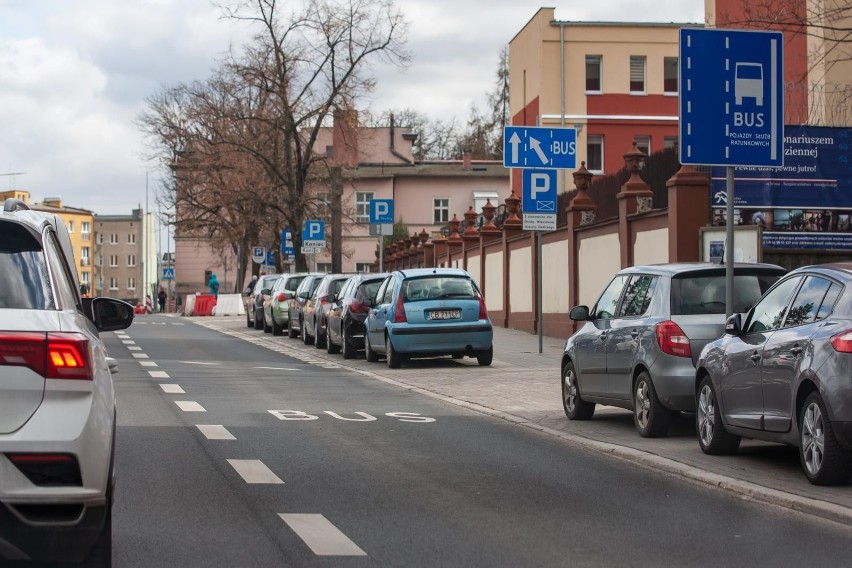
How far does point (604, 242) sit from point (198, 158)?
39.1 metres

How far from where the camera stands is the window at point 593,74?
204 ft

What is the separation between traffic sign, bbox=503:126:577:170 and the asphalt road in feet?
34.1

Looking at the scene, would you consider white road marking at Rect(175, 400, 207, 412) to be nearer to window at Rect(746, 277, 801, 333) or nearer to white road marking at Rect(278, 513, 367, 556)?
window at Rect(746, 277, 801, 333)

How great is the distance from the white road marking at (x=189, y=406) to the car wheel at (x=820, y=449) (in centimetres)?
754

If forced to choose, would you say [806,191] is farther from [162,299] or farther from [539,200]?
[162,299]

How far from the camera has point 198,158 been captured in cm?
6462

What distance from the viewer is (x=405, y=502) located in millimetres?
8766

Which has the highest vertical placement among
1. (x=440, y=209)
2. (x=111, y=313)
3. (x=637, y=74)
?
(x=637, y=74)

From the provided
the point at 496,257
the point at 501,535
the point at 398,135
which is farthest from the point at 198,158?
the point at 501,535

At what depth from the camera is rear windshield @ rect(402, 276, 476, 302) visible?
75.2ft

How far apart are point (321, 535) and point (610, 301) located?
714 centimetres

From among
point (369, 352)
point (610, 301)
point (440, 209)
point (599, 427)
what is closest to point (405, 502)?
point (599, 427)

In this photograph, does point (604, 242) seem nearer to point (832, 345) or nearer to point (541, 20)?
point (832, 345)

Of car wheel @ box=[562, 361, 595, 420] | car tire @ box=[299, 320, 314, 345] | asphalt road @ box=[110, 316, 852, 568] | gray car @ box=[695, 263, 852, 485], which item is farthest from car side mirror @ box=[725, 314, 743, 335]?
car tire @ box=[299, 320, 314, 345]
